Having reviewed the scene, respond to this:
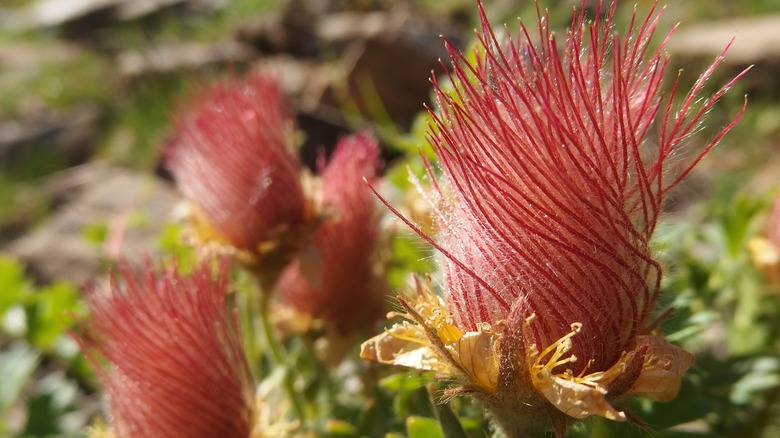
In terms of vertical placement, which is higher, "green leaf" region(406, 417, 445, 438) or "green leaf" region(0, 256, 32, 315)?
"green leaf" region(0, 256, 32, 315)

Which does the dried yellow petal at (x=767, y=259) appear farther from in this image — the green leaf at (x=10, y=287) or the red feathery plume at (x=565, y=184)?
the green leaf at (x=10, y=287)

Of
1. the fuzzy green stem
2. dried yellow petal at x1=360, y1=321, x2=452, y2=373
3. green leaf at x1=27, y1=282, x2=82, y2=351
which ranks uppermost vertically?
green leaf at x1=27, y1=282, x2=82, y2=351

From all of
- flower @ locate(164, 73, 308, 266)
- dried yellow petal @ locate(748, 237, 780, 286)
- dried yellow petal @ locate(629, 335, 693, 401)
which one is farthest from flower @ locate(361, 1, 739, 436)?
dried yellow petal @ locate(748, 237, 780, 286)

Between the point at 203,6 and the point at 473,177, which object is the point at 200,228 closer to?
the point at 473,177

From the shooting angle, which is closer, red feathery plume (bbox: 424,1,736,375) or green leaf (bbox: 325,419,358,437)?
red feathery plume (bbox: 424,1,736,375)

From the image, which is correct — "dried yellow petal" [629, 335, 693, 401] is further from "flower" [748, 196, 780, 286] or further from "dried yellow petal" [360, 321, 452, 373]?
"flower" [748, 196, 780, 286]

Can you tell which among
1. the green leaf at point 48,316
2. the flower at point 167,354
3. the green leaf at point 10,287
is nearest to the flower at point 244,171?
the flower at point 167,354

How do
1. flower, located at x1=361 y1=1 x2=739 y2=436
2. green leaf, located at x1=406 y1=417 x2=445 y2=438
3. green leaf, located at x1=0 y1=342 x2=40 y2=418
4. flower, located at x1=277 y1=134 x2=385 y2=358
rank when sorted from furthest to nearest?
green leaf, located at x1=0 y1=342 x2=40 y2=418 < flower, located at x1=277 y1=134 x2=385 y2=358 < green leaf, located at x1=406 y1=417 x2=445 y2=438 < flower, located at x1=361 y1=1 x2=739 y2=436
